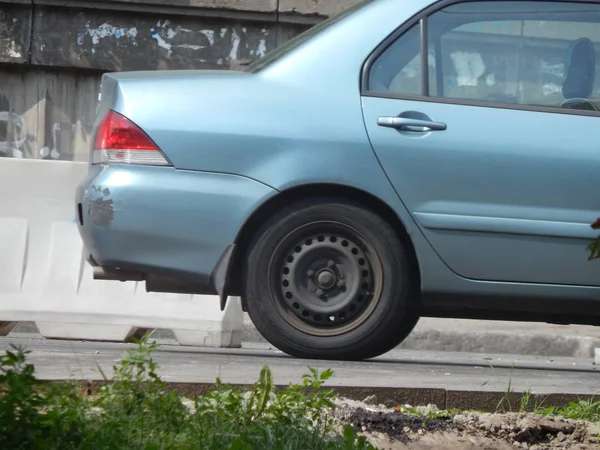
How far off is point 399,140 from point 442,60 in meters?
0.49

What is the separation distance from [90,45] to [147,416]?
29.7 feet

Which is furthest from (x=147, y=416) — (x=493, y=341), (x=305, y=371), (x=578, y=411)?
(x=493, y=341)

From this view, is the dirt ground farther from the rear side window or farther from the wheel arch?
the rear side window

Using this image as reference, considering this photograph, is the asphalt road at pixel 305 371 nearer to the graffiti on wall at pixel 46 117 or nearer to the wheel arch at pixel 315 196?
the wheel arch at pixel 315 196

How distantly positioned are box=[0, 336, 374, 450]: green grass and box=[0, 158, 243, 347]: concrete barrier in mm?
3770

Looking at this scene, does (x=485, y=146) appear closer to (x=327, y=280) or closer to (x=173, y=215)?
(x=327, y=280)

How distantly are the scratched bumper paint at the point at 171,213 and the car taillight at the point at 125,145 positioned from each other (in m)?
0.04

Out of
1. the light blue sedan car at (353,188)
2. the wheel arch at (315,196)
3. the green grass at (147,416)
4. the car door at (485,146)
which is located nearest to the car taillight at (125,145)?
the light blue sedan car at (353,188)

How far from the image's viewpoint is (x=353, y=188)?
530cm

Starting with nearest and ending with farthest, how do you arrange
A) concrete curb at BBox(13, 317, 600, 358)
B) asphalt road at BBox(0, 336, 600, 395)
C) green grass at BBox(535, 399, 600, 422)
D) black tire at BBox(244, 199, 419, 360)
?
green grass at BBox(535, 399, 600, 422) < asphalt road at BBox(0, 336, 600, 395) < black tire at BBox(244, 199, 419, 360) < concrete curb at BBox(13, 317, 600, 358)

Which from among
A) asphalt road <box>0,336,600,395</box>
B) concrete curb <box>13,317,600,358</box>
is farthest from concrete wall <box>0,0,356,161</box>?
asphalt road <box>0,336,600,395</box>

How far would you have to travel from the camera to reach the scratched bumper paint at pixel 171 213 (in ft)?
17.2

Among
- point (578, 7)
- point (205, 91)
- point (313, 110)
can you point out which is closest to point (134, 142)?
point (205, 91)

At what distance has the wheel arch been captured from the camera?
5.32m
